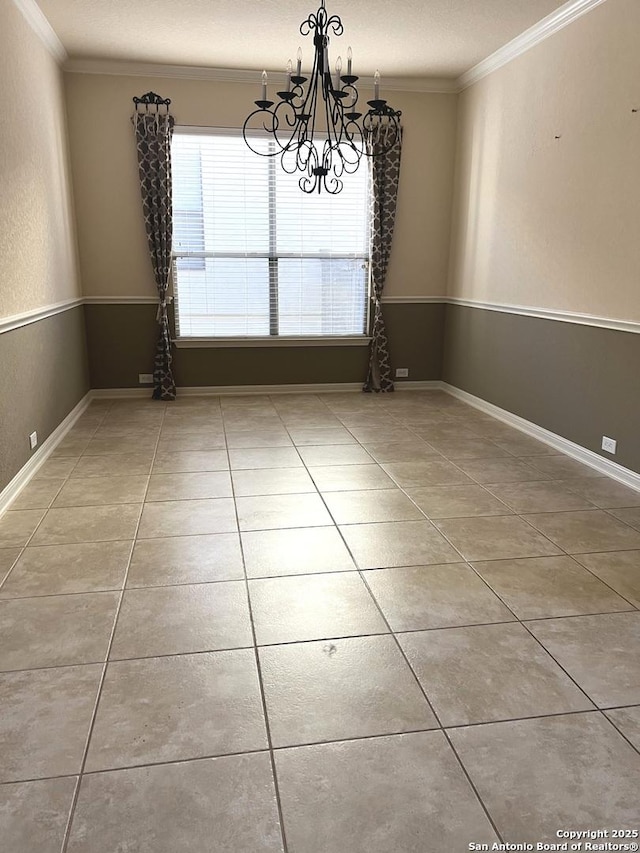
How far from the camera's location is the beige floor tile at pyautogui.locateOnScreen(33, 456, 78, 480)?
3676 mm

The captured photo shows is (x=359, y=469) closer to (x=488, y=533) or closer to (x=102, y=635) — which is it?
(x=488, y=533)

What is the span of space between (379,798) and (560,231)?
3.72 metres

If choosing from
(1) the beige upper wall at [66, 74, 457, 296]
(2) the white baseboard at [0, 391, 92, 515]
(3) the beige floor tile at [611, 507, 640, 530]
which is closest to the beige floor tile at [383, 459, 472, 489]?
(3) the beige floor tile at [611, 507, 640, 530]

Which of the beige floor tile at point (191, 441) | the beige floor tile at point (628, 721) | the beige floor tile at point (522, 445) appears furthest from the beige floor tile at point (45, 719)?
the beige floor tile at point (522, 445)

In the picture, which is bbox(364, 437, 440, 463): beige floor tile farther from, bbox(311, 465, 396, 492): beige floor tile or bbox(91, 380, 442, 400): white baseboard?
bbox(91, 380, 442, 400): white baseboard

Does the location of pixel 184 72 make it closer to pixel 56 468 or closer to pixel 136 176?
pixel 136 176

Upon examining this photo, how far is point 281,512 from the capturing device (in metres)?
3.15

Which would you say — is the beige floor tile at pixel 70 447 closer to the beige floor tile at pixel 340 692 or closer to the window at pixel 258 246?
the window at pixel 258 246

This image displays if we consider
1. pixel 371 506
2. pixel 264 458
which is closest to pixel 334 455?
pixel 264 458

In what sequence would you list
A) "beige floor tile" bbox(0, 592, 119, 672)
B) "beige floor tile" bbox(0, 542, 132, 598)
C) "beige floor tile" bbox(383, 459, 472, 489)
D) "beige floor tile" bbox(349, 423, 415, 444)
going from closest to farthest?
"beige floor tile" bbox(0, 592, 119, 672) → "beige floor tile" bbox(0, 542, 132, 598) → "beige floor tile" bbox(383, 459, 472, 489) → "beige floor tile" bbox(349, 423, 415, 444)

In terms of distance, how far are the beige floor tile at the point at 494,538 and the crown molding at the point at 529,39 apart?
10.0 ft

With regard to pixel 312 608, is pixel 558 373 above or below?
above

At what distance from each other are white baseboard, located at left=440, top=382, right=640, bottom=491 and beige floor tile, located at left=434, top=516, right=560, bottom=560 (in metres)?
0.93

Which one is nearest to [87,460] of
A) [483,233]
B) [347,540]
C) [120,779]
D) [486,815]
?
[347,540]
